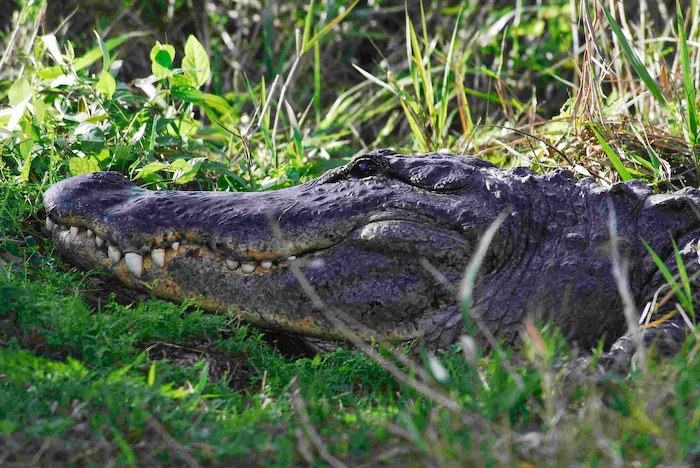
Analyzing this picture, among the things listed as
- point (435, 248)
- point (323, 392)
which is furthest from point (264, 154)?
point (323, 392)

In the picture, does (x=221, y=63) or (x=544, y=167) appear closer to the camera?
(x=544, y=167)

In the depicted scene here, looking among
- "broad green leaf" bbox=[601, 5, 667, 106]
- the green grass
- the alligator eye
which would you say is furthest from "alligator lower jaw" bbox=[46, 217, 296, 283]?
"broad green leaf" bbox=[601, 5, 667, 106]

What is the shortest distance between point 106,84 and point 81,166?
0.52m

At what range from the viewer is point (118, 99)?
4.10 meters

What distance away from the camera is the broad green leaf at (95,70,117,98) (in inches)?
153

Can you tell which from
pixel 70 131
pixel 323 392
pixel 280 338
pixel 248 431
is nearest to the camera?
pixel 248 431

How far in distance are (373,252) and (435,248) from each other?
0.21 m

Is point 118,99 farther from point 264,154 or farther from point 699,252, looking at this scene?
point 699,252

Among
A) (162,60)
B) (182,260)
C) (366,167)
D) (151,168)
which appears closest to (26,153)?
(151,168)

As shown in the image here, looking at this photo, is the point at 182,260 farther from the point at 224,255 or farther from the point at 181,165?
the point at 181,165

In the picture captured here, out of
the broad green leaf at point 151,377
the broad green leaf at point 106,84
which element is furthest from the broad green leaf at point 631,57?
the broad green leaf at point 151,377

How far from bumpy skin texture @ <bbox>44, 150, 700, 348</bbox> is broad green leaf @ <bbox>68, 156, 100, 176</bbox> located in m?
0.62

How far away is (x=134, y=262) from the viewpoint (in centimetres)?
291

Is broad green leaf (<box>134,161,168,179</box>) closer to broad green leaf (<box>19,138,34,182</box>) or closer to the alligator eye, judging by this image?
broad green leaf (<box>19,138,34,182</box>)
